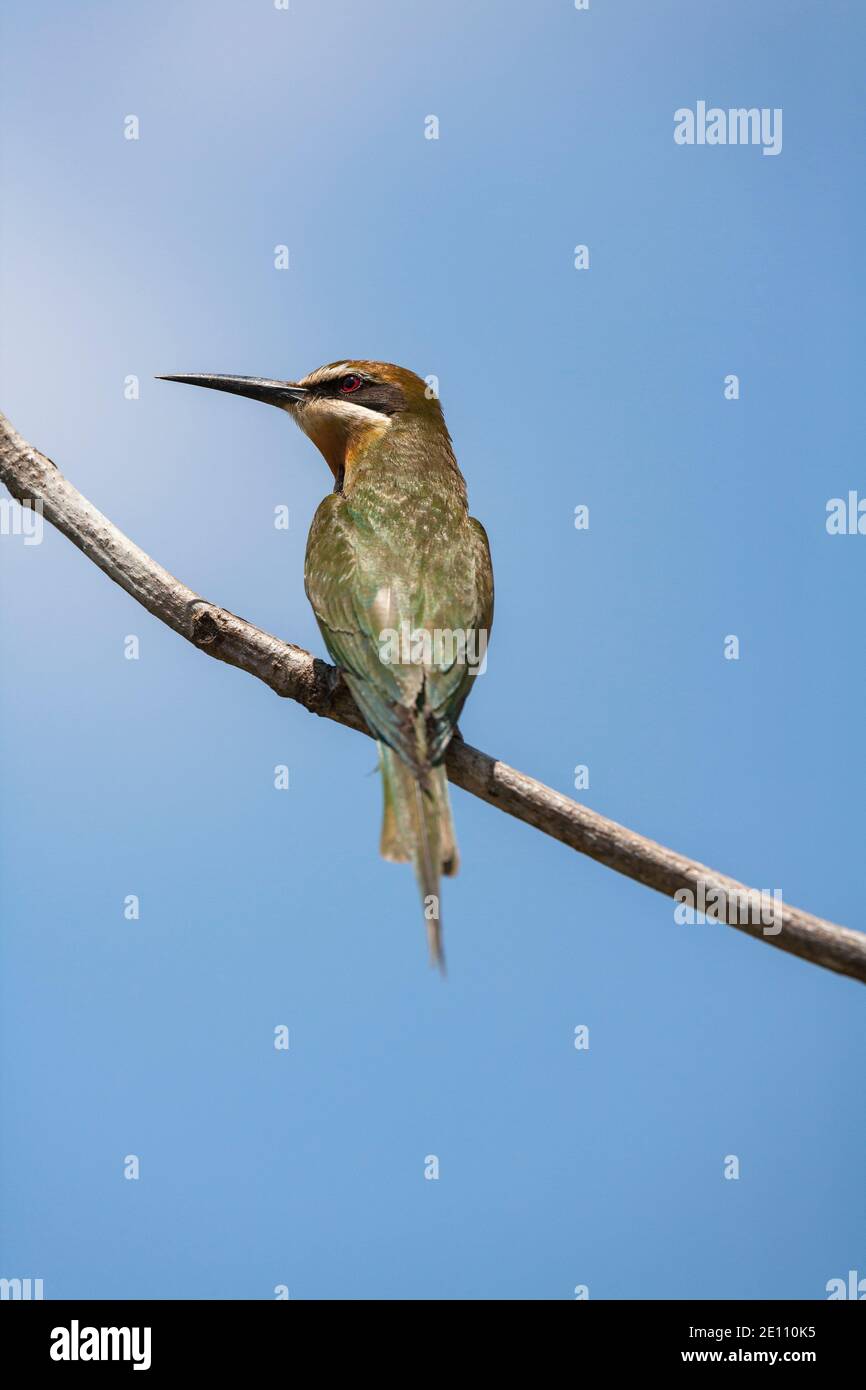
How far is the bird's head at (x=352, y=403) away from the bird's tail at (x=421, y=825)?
1.98 m

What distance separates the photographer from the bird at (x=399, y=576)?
3.28 m

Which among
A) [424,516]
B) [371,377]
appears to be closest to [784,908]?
[424,516]

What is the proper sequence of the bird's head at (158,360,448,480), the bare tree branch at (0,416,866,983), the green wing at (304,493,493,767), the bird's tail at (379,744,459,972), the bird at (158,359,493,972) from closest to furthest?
the bare tree branch at (0,416,866,983) < the bird's tail at (379,744,459,972) < the bird at (158,359,493,972) < the green wing at (304,493,493,767) < the bird's head at (158,360,448,480)

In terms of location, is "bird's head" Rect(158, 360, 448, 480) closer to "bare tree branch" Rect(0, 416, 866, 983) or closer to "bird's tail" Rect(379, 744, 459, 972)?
"bare tree branch" Rect(0, 416, 866, 983)

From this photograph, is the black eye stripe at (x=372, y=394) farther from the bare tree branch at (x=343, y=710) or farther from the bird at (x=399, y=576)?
the bare tree branch at (x=343, y=710)

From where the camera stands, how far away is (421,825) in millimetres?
3203

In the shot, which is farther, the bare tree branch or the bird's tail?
the bird's tail

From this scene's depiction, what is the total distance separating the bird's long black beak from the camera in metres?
5.14

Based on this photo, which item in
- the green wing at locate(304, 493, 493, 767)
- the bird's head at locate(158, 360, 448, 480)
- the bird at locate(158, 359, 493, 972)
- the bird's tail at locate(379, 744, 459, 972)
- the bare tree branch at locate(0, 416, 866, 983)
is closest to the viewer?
the bare tree branch at locate(0, 416, 866, 983)

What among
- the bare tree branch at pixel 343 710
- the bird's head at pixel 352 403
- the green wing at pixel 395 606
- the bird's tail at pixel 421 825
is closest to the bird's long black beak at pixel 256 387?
the bird's head at pixel 352 403

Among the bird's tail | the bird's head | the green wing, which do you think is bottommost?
the bird's tail

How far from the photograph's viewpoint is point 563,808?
3041 millimetres

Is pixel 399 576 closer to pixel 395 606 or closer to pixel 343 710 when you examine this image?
pixel 395 606

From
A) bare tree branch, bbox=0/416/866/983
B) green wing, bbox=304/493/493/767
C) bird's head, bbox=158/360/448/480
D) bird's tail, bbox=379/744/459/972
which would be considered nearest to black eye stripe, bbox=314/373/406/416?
bird's head, bbox=158/360/448/480
